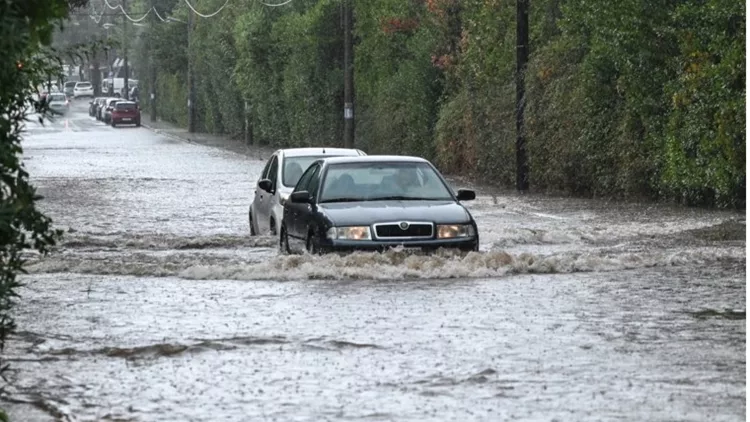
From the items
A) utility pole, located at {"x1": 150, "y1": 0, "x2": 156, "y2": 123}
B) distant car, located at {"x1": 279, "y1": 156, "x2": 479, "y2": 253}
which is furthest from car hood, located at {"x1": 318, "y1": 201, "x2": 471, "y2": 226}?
utility pole, located at {"x1": 150, "y1": 0, "x2": 156, "y2": 123}

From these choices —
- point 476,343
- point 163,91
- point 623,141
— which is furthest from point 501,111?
point 163,91

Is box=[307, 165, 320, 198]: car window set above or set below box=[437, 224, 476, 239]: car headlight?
above

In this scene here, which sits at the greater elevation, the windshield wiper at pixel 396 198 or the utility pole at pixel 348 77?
the utility pole at pixel 348 77

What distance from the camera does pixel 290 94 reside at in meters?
62.1

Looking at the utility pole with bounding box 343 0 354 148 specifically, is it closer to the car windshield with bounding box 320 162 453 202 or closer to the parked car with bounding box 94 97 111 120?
the car windshield with bounding box 320 162 453 202

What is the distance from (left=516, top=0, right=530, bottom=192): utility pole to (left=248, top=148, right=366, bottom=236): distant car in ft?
36.3

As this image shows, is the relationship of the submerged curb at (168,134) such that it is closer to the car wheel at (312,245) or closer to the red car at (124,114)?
the red car at (124,114)

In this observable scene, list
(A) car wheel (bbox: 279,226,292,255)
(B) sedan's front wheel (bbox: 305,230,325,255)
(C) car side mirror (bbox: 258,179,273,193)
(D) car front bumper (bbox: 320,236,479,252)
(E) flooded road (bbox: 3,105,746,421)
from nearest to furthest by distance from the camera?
(E) flooded road (bbox: 3,105,746,421) → (D) car front bumper (bbox: 320,236,479,252) → (B) sedan's front wheel (bbox: 305,230,325,255) → (A) car wheel (bbox: 279,226,292,255) → (C) car side mirror (bbox: 258,179,273,193)

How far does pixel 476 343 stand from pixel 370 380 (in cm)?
186

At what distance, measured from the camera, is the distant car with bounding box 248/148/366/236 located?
77.0ft

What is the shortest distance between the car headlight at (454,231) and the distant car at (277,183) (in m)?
4.44

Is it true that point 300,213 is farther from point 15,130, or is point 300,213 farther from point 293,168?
point 15,130

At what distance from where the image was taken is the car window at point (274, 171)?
2431 centimetres

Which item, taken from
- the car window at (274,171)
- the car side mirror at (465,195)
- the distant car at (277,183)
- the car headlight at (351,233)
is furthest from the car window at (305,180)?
the car headlight at (351,233)
